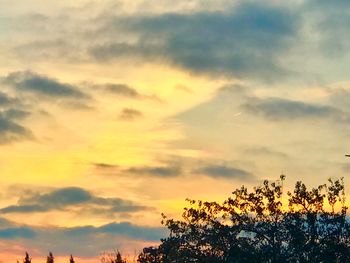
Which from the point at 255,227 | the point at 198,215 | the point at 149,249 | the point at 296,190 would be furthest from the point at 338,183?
the point at 149,249

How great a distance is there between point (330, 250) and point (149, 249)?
47.9 meters

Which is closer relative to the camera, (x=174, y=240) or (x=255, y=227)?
(x=255, y=227)

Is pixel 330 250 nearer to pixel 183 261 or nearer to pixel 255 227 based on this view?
pixel 255 227

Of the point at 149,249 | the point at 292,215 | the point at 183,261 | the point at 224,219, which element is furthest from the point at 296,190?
the point at 149,249

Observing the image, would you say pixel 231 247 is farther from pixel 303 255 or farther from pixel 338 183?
pixel 338 183

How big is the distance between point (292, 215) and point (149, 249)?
46.1 metres

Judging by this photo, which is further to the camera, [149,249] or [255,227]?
[149,249]

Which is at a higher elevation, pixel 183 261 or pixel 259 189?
pixel 259 189

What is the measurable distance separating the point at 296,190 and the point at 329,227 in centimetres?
610

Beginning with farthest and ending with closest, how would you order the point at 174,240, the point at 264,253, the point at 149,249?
the point at 149,249 → the point at 174,240 → the point at 264,253

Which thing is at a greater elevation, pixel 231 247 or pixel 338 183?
pixel 338 183

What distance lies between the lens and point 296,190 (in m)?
99.7

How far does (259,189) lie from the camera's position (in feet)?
328

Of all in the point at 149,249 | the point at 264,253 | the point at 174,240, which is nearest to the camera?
the point at 264,253
